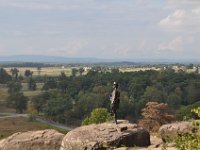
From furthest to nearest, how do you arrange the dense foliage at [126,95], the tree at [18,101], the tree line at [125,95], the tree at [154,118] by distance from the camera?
1. the tree at [18,101]
2. the tree line at [125,95]
3. the dense foliage at [126,95]
4. the tree at [154,118]

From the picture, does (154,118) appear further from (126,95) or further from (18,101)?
(18,101)

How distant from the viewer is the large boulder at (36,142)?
30625 mm

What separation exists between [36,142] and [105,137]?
571cm

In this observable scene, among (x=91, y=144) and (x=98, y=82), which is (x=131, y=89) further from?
(x=91, y=144)

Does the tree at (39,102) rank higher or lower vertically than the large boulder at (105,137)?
lower

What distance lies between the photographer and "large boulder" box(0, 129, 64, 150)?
100 feet

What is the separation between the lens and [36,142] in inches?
1211

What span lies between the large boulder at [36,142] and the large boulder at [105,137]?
5.61ft

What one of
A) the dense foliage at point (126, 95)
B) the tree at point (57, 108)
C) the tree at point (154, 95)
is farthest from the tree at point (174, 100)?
the tree at point (57, 108)

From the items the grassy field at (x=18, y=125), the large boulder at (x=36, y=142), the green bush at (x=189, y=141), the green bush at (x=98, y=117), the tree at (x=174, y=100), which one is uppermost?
the green bush at (x=189, y=141)

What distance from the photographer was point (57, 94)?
151875 millimetres

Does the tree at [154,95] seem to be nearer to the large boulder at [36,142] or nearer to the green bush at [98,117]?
the green bush at [98,117]

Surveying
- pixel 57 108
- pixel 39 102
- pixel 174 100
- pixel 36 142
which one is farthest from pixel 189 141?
pixel 39 102

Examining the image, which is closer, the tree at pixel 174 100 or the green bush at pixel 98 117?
the green bush at pixel 98 117
